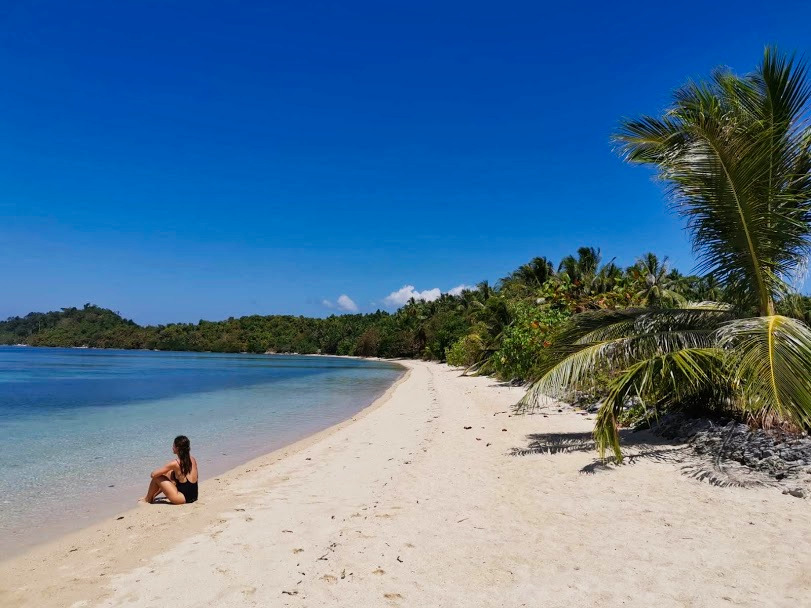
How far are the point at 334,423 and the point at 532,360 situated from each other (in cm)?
802

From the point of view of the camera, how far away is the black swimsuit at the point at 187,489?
21.2 feet

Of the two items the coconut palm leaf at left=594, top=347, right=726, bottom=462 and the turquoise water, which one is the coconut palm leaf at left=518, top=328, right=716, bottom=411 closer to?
the coconut palm leaf at left=594, top=347, right=726, bottom=462

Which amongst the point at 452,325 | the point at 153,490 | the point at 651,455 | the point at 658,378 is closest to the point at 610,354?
the point at 658,378

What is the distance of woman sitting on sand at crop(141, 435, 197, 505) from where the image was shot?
6.42 m

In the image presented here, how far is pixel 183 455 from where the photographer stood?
648 cm

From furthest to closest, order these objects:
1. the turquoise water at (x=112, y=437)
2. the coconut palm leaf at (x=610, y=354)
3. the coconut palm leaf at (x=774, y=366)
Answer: the coconut palm leaf at (x=610, y=354)
the turquoise water at (x=112, y=437)
the coconut palm leaf at (x=774, y=366)

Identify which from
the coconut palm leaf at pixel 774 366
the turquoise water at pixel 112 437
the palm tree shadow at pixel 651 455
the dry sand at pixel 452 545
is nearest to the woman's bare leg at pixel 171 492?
the dry sand at pixel 452 545

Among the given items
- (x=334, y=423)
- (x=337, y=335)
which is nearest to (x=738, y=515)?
(x=334, y=423)

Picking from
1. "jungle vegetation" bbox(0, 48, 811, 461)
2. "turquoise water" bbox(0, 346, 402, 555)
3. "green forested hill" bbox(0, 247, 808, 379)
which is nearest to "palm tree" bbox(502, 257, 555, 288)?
"green forested hill" bbox(0, 247, 808, 379)

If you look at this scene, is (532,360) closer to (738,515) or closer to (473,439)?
(473,439)

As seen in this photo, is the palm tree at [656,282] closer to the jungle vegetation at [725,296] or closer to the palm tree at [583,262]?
the palm tree at [583,262]

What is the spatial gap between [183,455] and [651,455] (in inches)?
259

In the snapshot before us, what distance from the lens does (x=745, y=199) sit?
6.83 metres

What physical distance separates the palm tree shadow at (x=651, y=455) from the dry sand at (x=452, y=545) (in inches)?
4.6
